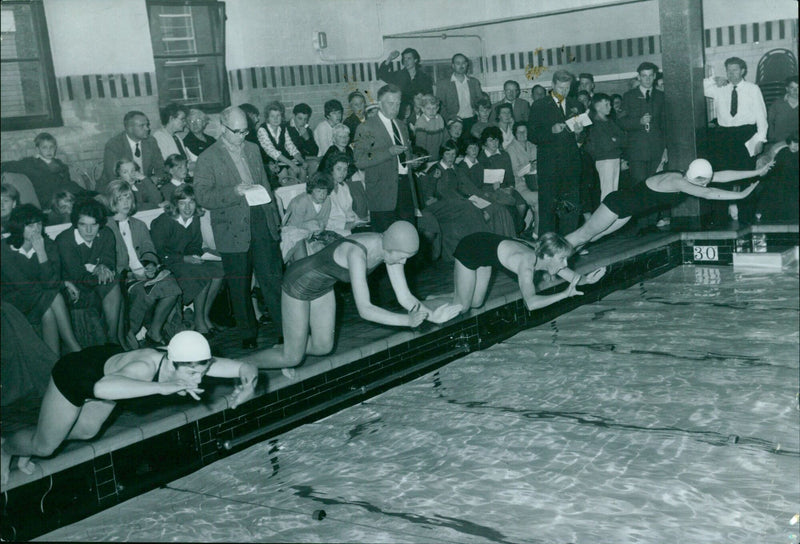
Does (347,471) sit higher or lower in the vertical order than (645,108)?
lower

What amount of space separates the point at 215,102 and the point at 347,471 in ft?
15.0

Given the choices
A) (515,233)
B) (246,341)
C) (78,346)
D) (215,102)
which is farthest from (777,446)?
(215,102)

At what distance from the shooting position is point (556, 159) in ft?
A: 24.6

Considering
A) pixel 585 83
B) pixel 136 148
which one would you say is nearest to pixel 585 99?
pixel 585 83

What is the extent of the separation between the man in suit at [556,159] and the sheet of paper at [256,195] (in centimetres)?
312

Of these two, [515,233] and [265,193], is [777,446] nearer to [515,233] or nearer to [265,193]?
[265,193]

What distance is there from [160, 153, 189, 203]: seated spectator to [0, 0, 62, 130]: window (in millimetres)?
991

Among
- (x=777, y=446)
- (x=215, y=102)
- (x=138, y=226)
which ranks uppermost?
(x=215, y=102)

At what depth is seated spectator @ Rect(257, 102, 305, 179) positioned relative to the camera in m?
6.64

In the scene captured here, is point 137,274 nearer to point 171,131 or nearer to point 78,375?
Result: point 171,131

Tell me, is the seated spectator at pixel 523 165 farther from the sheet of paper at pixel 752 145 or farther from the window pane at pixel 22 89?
the window pane at pixel 22 89

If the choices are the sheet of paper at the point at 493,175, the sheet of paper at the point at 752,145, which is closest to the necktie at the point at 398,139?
the sheet of paper at the point at 493,175

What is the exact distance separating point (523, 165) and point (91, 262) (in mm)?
4836

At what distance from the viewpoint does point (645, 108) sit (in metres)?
8.97
